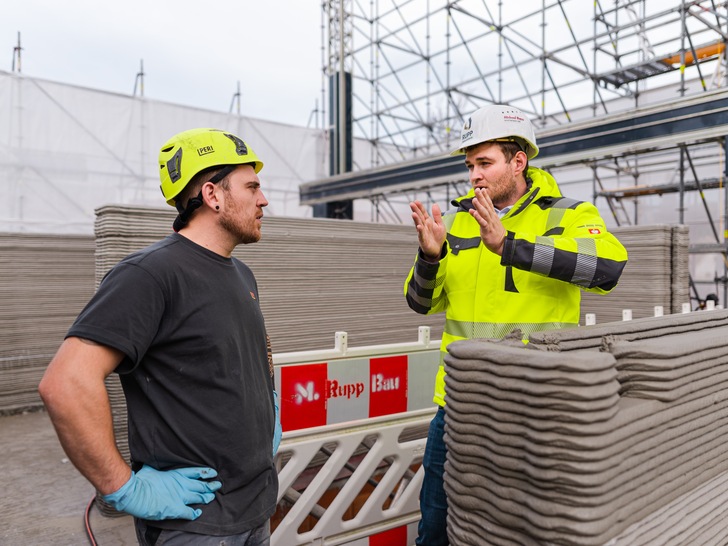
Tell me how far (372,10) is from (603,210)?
26.6ft

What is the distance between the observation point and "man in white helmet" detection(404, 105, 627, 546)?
1973mm

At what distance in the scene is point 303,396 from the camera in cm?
316

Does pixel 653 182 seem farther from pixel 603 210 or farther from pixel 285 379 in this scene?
pixel 285 379

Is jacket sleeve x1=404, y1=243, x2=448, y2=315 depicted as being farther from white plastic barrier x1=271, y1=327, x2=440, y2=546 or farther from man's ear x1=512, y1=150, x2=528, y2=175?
white plastic barrier x1=271, y1=327, x2=440, y2=546

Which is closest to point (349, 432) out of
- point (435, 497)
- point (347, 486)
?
point (347, 486)

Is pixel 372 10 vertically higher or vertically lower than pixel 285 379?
higher

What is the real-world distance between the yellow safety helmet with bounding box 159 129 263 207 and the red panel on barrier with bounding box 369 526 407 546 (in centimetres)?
246

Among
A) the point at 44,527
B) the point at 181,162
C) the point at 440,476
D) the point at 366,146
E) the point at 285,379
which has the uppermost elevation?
the point at 366,146

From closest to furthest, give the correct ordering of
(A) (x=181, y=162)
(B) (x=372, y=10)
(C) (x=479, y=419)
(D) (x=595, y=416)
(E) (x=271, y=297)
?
(D) (x=595, y=416) < (C) (x=479, y=419) < (A) (x=181, y=162) < (E) (x=271, y=297) < (B) (x=372, y=10)

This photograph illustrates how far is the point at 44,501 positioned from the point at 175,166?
3.74 meters

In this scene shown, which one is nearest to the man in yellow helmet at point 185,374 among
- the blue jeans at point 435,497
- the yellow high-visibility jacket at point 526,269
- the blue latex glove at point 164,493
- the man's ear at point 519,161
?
the blue latex glove at point 164,493

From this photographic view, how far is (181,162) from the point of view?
1.83 meters

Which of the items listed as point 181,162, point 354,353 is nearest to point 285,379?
point 354,353

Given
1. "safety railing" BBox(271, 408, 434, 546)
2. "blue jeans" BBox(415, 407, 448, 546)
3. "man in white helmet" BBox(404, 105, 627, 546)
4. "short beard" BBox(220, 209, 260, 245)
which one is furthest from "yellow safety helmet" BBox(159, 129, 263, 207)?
"safety railing" BBox(271, 408, 434, 546)
